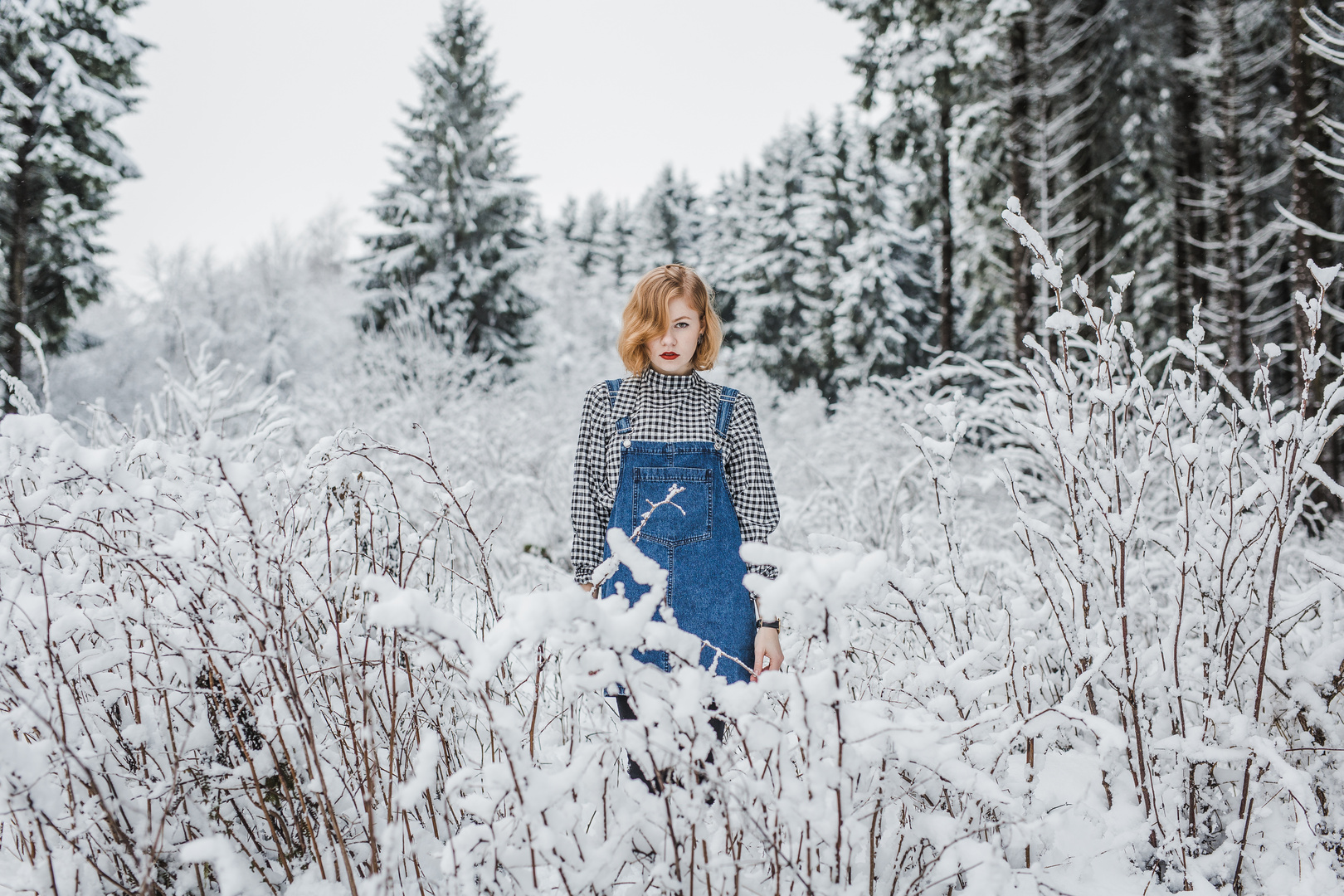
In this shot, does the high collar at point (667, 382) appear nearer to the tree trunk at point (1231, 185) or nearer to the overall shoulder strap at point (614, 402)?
the overall shoulder strap at point (614, 402)

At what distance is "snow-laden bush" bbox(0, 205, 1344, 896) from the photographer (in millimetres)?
1206

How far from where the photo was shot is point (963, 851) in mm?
1285

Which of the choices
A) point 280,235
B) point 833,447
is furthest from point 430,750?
point 280,235

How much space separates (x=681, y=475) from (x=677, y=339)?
1.25ft

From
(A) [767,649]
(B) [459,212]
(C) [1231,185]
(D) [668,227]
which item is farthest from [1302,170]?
(D) [668,227]

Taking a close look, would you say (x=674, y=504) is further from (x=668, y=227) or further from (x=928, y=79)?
(x=668, y=227)

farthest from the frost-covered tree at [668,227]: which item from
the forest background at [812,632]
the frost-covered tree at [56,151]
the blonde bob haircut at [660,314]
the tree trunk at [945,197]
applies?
the blonde bob haircut at [660,314]

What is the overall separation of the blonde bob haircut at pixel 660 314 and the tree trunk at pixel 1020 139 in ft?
27.4

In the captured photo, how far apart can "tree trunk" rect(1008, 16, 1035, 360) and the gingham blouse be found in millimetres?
8395

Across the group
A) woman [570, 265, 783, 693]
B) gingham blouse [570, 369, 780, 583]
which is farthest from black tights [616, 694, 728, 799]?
gingham blouse [570, 369, 780, 583]

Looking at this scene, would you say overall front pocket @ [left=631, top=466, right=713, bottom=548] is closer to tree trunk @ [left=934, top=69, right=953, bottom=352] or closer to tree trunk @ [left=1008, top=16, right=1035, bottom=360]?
tree trunk @ [left=1008, top=16, right=1035, bottom=360]

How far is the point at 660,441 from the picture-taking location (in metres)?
2.02

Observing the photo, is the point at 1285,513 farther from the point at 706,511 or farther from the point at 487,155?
the point at 487,155

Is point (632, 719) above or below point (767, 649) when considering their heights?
below
